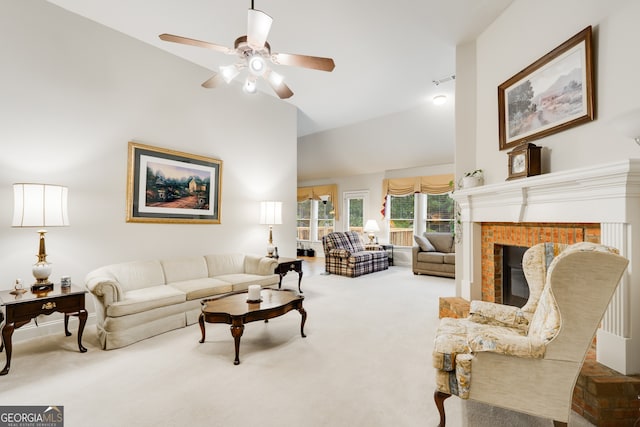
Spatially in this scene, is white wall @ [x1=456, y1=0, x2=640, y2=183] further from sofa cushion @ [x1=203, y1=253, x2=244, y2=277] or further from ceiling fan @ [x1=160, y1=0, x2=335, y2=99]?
sofa cushion @ [x1=203, y1=253, x2=244, y2=277]

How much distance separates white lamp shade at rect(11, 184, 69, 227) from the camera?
2438 millimetres

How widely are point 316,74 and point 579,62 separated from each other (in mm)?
3119

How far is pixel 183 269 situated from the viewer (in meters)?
3.79

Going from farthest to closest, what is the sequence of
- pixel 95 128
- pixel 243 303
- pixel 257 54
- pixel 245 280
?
1. pixel 245 280
2. pixel 95 128
3. pixel 243 303
4. pixel 257 54

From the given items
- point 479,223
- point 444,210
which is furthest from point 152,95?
point 444,210

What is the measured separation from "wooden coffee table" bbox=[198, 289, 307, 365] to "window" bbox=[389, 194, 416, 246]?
5.35 metres

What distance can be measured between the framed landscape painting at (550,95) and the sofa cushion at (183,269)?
12.8ft

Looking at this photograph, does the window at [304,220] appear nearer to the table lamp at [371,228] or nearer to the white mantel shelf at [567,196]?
the table lamp at [371,228]

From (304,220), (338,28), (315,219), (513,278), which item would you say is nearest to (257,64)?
(338,28)

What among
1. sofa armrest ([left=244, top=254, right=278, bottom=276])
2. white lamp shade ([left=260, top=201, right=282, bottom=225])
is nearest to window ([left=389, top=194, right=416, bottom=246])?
white lamp shade ([left=260, top=201, right=282, bottom=225])

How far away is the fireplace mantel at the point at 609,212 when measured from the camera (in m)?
1.73

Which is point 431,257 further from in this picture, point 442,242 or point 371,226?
point 371,226

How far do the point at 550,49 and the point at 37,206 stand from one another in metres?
4.60

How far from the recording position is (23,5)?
282 centimetres
